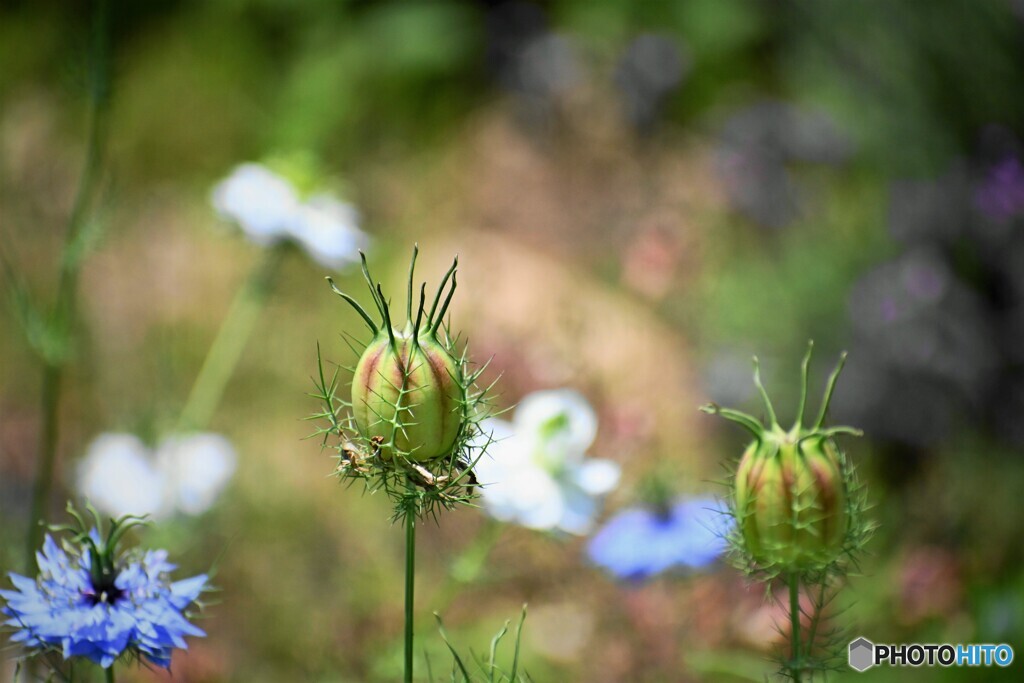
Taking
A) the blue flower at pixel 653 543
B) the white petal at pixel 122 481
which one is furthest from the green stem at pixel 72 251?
the blue flower at pixel 653 543

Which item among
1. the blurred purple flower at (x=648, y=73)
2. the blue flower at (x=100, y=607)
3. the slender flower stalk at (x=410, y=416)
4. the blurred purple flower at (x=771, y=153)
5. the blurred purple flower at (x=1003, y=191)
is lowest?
the blue flower at (x=100, y=607)

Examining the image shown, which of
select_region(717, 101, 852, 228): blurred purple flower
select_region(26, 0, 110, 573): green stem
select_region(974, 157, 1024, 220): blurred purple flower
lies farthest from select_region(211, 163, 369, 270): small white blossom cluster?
select_region(717, 101, 852, 228): blurred purple flower

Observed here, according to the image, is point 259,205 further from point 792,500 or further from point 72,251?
point 792,500

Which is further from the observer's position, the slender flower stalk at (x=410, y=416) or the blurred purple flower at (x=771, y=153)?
the blurred purple flower at (x=771, y=153)

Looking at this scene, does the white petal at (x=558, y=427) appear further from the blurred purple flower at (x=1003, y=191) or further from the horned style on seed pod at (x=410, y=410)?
the blurred purple flower at (x=1003, y=191)

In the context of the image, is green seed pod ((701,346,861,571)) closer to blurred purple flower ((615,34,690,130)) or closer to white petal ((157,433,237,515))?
white petal ((157,433,237,515))

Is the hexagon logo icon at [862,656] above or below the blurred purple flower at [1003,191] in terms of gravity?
below

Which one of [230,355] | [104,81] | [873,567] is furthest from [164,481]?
[873,567]

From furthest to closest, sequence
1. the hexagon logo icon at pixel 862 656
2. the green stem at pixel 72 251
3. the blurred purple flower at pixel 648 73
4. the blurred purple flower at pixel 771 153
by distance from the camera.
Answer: the blurred purple flower at pixel 648 73 → the blurred purple flower at pixel 771 153 → the green stem at pixel 72 251 → the hexagon logo icon at pixel 862 656
